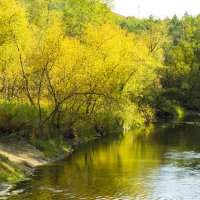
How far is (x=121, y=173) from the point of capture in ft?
118

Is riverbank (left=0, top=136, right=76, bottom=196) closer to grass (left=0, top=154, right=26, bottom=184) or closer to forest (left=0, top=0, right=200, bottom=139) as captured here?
grass (left=0, top=154, right=26, bottom=184)

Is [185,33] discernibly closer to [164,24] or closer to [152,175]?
[164,24]

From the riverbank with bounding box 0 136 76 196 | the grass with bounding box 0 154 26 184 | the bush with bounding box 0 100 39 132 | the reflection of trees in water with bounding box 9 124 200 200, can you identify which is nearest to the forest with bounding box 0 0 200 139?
the bush with bounding box 0 100 39 132

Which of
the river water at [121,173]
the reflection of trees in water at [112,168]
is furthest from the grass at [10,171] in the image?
the reflection of trees in water at [112,168]

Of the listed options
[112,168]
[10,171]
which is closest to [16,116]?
[112,168]

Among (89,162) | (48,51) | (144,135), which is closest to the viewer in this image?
(89,162)

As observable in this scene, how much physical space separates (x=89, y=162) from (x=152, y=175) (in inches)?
301

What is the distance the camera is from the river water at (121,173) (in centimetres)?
2934

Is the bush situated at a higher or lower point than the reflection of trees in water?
higher

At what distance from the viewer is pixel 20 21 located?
4741cm

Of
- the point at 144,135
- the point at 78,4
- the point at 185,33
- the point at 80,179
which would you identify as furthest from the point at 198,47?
the point at 80,179

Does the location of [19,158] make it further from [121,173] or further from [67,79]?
[67,79]

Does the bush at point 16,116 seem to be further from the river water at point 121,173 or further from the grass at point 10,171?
the grass at point 10,171

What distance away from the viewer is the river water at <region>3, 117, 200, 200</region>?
29344mm
